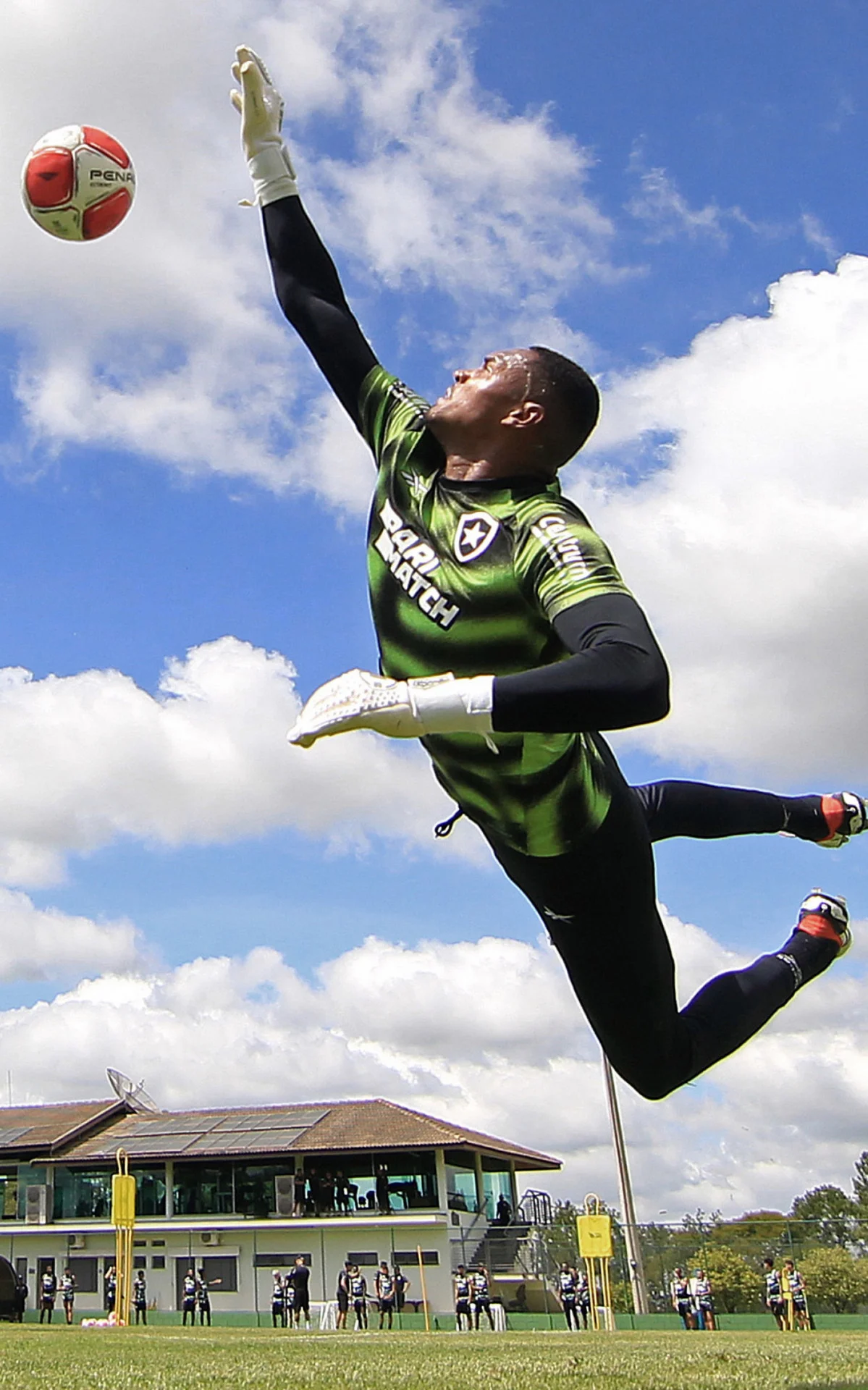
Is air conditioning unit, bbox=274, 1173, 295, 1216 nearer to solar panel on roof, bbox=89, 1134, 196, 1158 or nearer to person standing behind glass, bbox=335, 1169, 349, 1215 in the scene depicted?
person standing behind glass, bbox=335, 1169, 349, 1215

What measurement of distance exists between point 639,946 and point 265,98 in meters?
3.54

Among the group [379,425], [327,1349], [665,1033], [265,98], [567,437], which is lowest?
[327,1349]

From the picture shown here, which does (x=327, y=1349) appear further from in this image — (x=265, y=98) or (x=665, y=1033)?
(x=265, y=98)

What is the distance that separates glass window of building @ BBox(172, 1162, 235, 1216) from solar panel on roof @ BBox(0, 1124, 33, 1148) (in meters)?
7.83

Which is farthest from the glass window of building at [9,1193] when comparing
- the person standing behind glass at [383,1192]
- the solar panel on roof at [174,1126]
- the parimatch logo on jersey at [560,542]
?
the parimatch logo on jersey at [560,542]

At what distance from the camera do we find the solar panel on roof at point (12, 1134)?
4872 cm

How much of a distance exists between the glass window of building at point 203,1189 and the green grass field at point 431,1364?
2531cm

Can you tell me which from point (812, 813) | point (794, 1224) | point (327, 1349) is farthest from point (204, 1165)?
point (812, 813)

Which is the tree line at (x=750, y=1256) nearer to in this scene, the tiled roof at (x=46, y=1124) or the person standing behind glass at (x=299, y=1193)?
the person standing behind glass at (x=299, y=1193)

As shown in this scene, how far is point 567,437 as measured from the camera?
454 cm

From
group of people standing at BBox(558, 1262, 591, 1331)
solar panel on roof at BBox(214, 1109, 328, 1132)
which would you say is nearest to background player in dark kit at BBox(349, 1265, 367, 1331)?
group of people standing at BBox(558, 1262, 591, 1331)

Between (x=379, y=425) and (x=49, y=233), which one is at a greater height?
(x=49, y=233)

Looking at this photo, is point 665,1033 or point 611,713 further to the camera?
point 665,1033

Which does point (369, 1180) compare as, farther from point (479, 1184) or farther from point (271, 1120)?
point (271, 1120)
